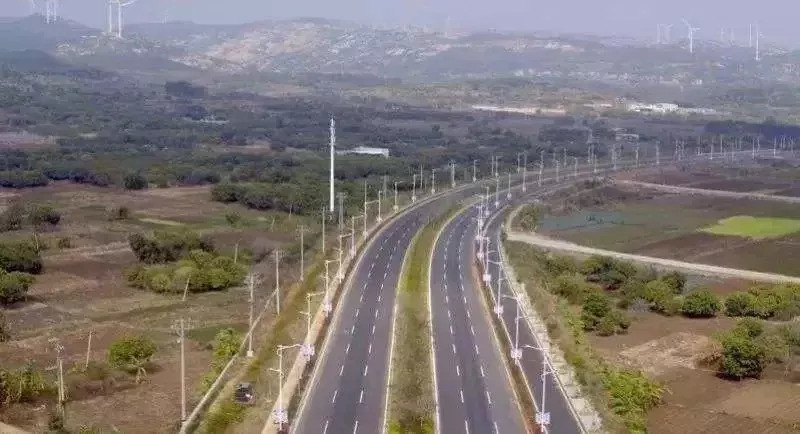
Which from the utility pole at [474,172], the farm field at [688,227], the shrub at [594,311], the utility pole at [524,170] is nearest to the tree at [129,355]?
the shrub at [594,311]

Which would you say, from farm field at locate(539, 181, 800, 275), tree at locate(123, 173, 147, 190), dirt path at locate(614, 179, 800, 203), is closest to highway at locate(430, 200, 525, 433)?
farm field at locate(539, 181, 800, 275)

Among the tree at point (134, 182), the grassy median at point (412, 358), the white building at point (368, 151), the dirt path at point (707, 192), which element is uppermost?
the white building at point (368, 151)

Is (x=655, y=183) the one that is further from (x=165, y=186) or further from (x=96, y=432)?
(x=96, y=432)

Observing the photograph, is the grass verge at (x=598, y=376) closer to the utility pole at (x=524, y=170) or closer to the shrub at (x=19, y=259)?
the shrub at (x=19, y=259)

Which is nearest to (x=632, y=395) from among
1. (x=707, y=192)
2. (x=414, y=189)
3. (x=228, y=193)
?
(x=228, y=193)

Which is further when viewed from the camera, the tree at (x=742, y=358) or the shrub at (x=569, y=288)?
the shrub at (x=569, y=288)

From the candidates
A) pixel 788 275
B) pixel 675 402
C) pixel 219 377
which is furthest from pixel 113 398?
pixel 788 275

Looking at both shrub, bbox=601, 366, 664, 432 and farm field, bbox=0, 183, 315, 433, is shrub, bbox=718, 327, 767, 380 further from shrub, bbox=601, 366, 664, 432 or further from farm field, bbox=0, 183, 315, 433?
farm field, bbox=0, 183, 315, 433
